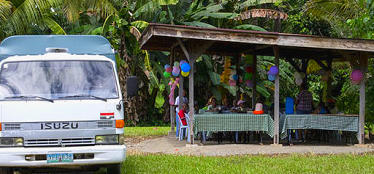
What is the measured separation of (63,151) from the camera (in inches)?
270

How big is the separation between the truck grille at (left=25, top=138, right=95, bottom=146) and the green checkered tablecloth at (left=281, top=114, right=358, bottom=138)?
710 centimetres

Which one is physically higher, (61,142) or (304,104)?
(61,142)

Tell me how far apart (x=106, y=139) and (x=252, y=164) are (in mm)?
3680

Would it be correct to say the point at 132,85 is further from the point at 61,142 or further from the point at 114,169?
the point at 61,142

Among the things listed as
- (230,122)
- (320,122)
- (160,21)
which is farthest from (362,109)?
(160,21)

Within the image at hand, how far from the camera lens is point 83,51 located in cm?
858

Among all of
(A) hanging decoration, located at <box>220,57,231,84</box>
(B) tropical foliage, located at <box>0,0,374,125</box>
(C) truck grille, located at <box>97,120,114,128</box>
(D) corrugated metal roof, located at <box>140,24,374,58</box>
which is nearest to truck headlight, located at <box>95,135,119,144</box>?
(C) truck grille, located at <box>97,120,114,128</box>

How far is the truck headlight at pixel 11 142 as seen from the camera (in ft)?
22.4

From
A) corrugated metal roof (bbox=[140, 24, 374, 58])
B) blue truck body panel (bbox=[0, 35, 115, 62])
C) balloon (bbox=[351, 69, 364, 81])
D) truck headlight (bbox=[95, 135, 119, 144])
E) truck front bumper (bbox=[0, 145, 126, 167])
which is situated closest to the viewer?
truck front bumper (bbox=[0, 145, 126, 167])

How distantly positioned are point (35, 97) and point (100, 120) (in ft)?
3.33

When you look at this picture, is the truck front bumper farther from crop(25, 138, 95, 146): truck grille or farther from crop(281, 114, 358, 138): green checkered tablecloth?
crop(281, 114, 358, 138): green checkered tablecloth

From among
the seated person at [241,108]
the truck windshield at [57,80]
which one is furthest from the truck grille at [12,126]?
the seated person at [241,108]

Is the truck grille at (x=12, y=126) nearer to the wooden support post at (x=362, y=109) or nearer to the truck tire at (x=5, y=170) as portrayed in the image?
the truck tire at (x=5, y=170)

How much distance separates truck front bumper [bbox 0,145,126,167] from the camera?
6715 mm
